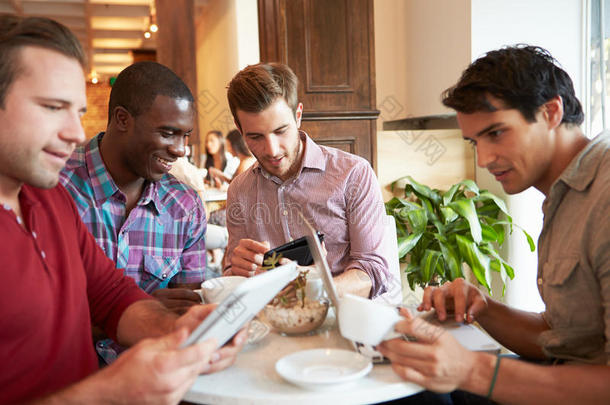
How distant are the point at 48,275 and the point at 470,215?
7.76ft

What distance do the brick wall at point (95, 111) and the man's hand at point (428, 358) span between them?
560 inches

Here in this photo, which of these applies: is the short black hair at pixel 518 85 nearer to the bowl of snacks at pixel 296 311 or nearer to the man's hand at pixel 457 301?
the man's hand at pixel 457 301

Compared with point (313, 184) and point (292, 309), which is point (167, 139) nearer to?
point (313, 184)

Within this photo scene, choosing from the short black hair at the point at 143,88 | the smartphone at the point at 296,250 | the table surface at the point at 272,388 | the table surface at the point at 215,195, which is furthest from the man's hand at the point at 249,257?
the table surface at the point at 215,195

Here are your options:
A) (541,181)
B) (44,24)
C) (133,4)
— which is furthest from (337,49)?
(133,4)

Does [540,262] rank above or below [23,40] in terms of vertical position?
below

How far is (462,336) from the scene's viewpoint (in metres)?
1.31

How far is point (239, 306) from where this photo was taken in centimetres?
100

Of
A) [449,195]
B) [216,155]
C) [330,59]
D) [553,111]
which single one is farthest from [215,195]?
[553,111]

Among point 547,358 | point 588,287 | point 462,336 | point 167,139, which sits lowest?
point 547,358

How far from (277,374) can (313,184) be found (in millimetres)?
1170

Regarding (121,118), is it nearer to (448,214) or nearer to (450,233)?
(448,214)

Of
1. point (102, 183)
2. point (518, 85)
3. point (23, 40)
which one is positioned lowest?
point (102, 183)

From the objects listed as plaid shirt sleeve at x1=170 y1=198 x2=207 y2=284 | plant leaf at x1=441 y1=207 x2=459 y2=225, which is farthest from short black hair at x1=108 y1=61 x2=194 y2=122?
plant leaf at x1=441 y1=207 x2=459 y2=225
